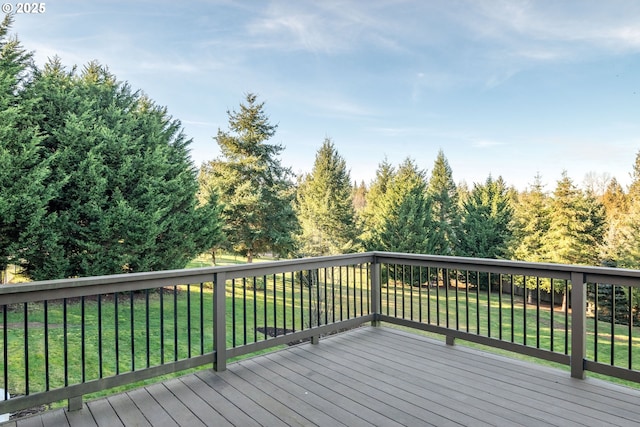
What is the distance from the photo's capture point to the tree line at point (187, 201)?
8672 millimetres

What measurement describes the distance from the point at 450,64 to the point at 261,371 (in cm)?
1119

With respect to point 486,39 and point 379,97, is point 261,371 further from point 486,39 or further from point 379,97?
point 379,97

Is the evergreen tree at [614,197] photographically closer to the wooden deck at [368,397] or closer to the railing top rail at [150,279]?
the wooden deck at [368,397]

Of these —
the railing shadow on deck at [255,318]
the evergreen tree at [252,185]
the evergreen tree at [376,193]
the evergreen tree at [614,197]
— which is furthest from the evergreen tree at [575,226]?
the railing shadow on deck at [255,318]

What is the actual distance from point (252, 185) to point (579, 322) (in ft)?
45.1

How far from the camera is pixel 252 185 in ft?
50.7

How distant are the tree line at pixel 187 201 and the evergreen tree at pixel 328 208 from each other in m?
0.07

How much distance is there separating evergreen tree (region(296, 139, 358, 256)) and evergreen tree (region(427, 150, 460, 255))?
5.22m

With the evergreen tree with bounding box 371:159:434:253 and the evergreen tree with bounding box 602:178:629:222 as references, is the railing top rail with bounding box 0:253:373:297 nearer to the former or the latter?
the evergreen tree with bounding box 371:159:434:253

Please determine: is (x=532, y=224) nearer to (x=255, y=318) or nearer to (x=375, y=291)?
(x=375, y=291)

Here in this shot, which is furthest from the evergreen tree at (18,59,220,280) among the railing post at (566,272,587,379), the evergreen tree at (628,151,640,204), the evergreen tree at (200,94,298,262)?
the evergreen tree at (628,151,640,204)

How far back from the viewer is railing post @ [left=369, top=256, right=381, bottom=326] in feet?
14.0

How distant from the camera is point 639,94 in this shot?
13.7 metres

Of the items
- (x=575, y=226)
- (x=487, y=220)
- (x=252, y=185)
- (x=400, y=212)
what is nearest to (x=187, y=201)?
(x=252, y=185)
